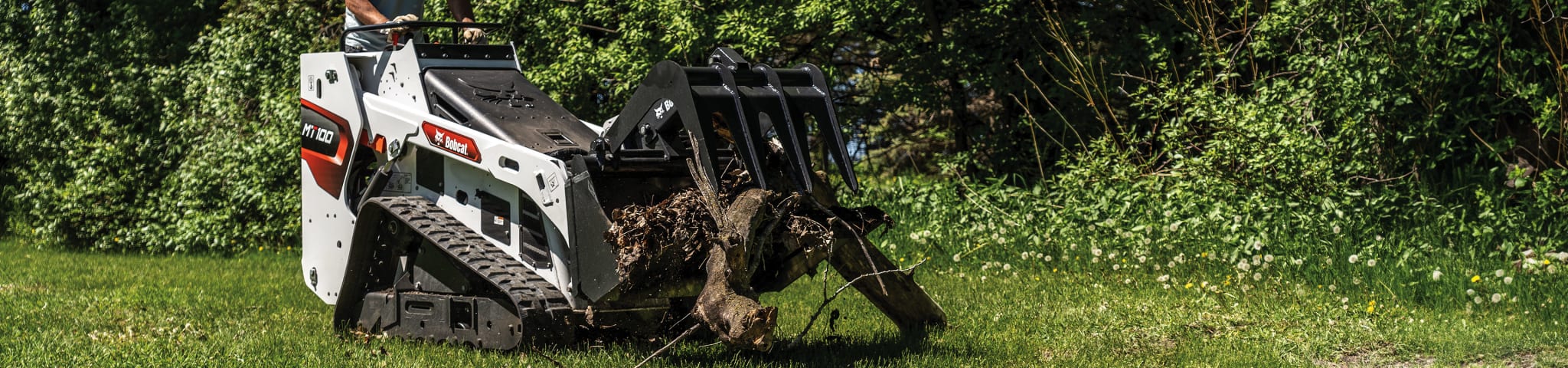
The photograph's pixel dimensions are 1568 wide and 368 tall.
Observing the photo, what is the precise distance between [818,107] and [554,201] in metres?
0.98

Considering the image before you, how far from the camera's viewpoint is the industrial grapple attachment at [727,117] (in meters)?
4.76

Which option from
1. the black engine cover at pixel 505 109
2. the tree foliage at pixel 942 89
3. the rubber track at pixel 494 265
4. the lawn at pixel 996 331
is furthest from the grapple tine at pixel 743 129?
the tree foliage at pixel 942 89

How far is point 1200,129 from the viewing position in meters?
9.34

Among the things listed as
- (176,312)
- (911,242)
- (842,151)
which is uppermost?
(842,151)

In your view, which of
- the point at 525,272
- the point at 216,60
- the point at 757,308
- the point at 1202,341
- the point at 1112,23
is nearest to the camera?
the point at 757,308

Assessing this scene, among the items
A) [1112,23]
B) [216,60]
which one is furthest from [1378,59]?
[216,60]

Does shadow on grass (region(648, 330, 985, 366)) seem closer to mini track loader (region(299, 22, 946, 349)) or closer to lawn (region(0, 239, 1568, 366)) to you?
lawn (region(0, 239, 1568, 366))

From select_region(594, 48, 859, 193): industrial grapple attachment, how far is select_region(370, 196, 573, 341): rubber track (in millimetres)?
599

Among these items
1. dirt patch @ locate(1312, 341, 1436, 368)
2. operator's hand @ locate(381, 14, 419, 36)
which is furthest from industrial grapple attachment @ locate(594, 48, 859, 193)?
dirt patch @ locate(1312, 341, 1436, 368)

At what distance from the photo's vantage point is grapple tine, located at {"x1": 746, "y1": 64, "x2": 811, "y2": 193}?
4797 mm

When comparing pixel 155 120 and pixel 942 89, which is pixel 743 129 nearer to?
Result: pixel 942 89

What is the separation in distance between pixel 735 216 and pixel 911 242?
4709 mm

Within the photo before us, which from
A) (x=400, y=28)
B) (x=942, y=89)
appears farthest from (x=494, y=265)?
(x=942, y=89)

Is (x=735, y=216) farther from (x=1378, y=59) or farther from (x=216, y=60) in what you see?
(x=216, y=60)
